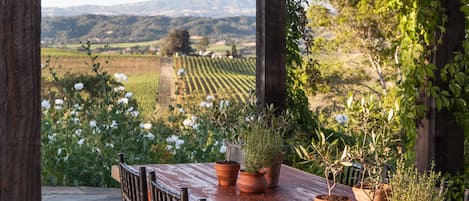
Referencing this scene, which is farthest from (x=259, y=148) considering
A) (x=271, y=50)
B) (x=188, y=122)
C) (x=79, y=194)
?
(x=188, y=122)

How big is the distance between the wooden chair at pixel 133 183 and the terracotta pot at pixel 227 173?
0.41 metres

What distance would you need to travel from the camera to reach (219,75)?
25.6 feet

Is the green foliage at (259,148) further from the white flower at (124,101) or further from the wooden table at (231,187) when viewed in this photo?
the white flower at (124,101)

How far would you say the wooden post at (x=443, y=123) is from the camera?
3324 millimetres

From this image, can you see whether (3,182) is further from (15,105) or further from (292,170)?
(292,170)

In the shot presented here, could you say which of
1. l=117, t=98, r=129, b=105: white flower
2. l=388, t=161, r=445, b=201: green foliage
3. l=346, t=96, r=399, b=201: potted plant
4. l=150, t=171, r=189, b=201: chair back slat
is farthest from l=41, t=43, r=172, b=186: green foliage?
l=388, t=161, r=445, b=201: green foliage

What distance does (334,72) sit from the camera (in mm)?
10406

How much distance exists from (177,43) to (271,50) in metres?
3.81

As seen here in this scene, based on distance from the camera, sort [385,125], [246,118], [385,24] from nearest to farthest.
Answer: [385,125] → [246,118] → [385,24]

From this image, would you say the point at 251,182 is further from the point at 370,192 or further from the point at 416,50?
the point at 416,50

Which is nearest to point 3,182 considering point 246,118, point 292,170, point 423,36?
point 246,118

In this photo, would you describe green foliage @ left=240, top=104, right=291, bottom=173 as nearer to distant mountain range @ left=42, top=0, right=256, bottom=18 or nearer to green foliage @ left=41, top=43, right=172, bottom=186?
green foliage @ left=41, top=43, right=172, bottom=186

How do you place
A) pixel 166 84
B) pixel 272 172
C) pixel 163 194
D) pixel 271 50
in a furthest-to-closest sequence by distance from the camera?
pixel 166 84 < pixel 271 50 < pixel 272 172 < pixel 163 194

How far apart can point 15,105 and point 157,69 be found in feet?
19.6
